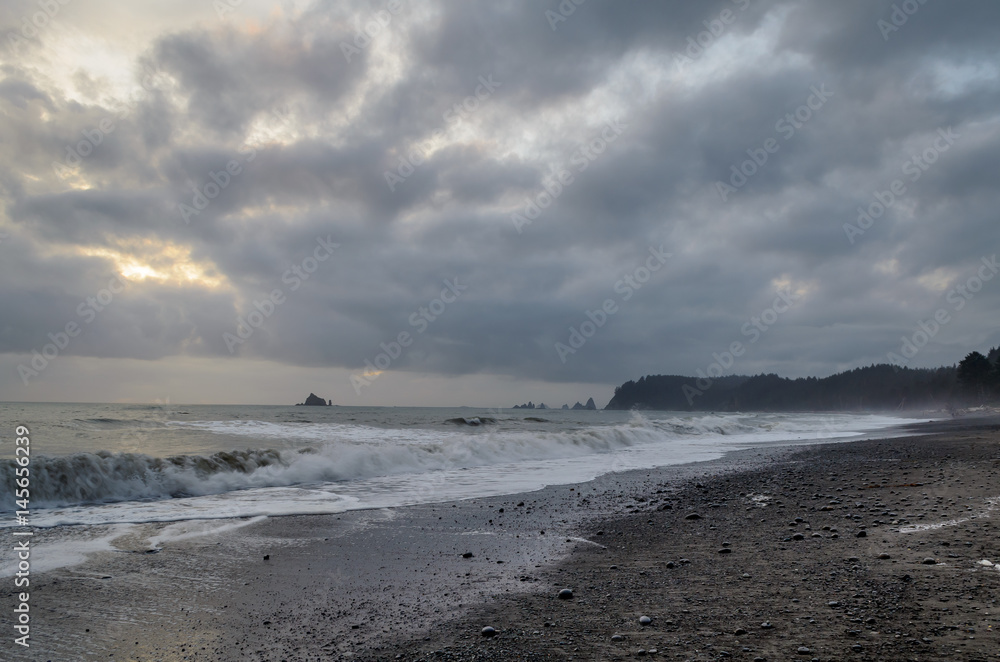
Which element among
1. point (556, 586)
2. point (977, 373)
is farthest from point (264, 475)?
point (977, 373)

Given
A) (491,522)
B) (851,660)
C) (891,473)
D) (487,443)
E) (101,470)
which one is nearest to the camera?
(851,660)

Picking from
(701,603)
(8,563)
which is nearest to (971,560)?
(701,603)

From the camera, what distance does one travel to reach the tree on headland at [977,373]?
81.9m

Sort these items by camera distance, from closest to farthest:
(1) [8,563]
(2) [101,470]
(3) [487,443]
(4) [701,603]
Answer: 1. (4) [701,603]
2. (1) [8,563]
3. (2) [101,470]
4. (3) [487,443]

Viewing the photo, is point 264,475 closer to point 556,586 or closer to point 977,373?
point 556,586

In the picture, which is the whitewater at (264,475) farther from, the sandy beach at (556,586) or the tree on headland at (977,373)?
the tree on headland at (977,373)

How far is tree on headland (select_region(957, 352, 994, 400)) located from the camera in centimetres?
8194

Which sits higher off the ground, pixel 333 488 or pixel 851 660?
pixel 851 660

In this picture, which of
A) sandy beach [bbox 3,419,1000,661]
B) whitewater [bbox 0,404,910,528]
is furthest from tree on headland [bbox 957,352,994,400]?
sandy beach [bbox 3,419,1000,661]

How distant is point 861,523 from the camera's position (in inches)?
282

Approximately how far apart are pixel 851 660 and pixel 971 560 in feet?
9.93

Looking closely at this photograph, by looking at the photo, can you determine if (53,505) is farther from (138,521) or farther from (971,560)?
(971,560)

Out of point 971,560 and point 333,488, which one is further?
point 333,488

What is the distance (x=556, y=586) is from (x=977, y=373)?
10712cm
